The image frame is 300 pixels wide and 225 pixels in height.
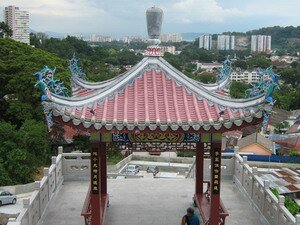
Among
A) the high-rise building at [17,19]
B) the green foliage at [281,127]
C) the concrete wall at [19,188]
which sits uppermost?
the high-rise building at [17,19]

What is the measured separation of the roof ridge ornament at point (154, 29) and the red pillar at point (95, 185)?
221 centimetres

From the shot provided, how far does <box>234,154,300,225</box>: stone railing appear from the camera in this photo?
28.5 ft

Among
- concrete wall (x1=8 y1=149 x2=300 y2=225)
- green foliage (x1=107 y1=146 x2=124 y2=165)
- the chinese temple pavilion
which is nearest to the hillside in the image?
green foliage (x1=107 y1=146 x2=124 y2=165)

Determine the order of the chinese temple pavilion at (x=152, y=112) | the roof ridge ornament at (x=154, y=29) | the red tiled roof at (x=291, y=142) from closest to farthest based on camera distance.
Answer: the chinese temple pavilion at (x=152, y=112), the roof ridge ornament at (x=154, y=29), the red tiled roof at (x=291, y=142)

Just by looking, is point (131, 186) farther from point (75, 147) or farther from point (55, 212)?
point (75, 147)

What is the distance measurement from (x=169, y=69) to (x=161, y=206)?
151 inches

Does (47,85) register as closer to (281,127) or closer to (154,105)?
(154,105)

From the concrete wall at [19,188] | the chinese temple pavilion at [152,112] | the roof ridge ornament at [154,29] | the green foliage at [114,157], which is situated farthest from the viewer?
the green foliage at [114,157]

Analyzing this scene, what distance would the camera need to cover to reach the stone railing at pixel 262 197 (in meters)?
8.67

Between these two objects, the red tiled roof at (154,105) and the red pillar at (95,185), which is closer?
the red tiled roof at (154,105)

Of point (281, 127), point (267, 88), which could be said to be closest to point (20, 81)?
point (267, 88)

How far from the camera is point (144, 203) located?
36.3 feet

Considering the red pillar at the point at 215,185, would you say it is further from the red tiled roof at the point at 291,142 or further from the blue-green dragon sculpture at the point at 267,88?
the red tiled roof at the point at 291,142

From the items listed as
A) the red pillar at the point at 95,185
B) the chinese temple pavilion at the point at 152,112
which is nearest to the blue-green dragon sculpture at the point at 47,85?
the chinese temple pavilion at the point at 152,112
